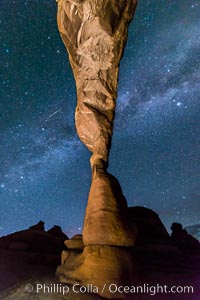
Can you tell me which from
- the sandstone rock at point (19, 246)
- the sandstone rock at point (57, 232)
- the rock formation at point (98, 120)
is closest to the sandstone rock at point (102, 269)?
the rock formation at point (98, 120)

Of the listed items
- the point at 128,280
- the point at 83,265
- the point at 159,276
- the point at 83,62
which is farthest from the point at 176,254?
the point at 83,62

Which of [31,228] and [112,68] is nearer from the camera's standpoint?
[112,68]

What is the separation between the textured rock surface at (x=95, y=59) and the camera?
30.7 ft

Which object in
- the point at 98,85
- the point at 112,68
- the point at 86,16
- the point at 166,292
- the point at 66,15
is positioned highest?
the point at 66,15

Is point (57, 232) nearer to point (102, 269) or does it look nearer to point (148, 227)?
point (148, 227)

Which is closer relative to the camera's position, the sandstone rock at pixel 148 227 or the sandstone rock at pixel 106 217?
the sandstone rock at pixel 106 217

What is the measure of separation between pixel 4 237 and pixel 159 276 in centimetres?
1101

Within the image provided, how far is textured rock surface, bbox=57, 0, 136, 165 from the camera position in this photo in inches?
369

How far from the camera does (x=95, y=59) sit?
389 inches

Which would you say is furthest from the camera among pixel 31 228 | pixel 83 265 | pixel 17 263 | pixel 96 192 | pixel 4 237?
pixel 31 228

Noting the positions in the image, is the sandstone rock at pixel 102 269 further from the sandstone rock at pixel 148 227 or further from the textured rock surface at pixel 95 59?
the sandstone rock at pixel 148 227

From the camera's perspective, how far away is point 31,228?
19.1 m

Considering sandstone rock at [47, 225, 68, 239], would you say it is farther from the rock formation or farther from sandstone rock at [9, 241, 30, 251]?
the rock formation

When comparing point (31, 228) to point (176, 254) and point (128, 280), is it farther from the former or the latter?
point (128, 280)
